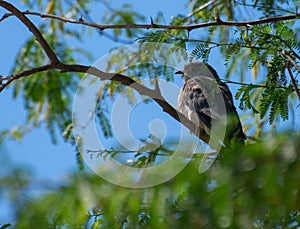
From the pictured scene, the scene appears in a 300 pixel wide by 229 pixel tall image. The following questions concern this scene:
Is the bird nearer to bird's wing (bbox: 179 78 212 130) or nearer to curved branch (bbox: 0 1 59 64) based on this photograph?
bird's wing (bbox: 179 78 212 130)

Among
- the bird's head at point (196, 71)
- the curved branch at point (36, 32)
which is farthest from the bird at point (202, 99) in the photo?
the curved branch at point (36, 32)

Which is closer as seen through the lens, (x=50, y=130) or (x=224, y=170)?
(x=224, y=170)

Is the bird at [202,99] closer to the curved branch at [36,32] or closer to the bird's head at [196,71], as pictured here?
the bird's head at [196,71]

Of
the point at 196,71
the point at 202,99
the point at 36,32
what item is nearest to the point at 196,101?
the point at 202,99

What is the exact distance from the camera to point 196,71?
703cm

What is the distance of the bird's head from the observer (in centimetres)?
682

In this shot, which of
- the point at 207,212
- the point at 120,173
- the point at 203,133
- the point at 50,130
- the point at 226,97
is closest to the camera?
the point at 207,212

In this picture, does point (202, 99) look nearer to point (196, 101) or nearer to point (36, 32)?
point (196, 101)

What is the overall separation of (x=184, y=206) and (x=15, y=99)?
21.9 ft

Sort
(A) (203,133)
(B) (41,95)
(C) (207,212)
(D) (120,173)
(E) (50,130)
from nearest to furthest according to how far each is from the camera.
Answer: (C) (207,212) → (D) (120,173) → (A) (203,133) → (E) (50,130) → (B) (41,95)

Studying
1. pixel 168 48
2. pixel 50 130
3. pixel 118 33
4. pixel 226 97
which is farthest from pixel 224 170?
pixel 118 33

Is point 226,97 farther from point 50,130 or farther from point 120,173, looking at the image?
point 120,173

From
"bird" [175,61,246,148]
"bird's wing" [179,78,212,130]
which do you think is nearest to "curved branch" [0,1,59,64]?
"bird" [175,61,246,148]

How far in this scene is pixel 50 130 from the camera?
755cm
